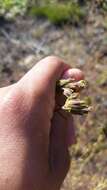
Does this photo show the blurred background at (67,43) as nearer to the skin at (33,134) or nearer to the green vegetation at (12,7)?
the green vegetation at (12,7)

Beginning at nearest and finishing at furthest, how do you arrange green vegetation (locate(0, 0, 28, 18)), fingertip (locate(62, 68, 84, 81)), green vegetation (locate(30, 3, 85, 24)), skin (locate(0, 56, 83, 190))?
1. skin (locate(0, 56, 83, 190))
2. fingertip (locate(62, 68, 84, 81))
3. green vegetation (locate(30, 3, 85, 24))
4. green vegetation (locate(0, 0, 28, 18))

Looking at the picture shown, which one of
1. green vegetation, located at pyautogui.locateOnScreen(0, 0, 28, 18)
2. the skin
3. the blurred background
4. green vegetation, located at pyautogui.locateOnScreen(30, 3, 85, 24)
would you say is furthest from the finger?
green vegetation, located at pyautogui.locateOnScreen(0, 0, 28, 18)

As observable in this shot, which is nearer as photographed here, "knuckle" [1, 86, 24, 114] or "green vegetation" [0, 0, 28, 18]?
"knuckle" [1, 86, 24, 114]

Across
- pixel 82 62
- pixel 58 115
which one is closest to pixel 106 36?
pixel 82 62

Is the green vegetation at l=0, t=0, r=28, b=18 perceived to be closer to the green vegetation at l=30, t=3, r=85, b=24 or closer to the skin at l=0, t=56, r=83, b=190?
the green vegetation at l=30, t=3, r=85, b=24

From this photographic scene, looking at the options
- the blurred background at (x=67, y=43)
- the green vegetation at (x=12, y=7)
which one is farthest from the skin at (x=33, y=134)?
the green vegetation at (x=12, y=7)

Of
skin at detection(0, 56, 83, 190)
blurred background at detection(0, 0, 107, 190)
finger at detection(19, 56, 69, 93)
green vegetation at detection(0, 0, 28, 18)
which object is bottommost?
skin at detection(0, 56, 83, 190)

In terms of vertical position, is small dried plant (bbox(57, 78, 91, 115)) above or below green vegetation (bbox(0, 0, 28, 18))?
below

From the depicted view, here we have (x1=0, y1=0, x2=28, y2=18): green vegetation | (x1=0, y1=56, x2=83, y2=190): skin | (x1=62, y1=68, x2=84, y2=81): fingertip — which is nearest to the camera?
(x1=0, y1=56, x2=83, y2=190): skin

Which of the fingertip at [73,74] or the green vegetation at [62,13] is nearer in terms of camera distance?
the fingertip at [73,74]
